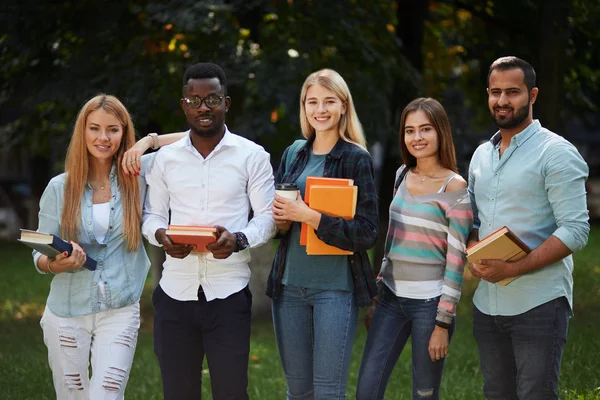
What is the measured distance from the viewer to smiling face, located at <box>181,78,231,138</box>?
14.1 ft

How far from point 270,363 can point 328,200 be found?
420 centimetres

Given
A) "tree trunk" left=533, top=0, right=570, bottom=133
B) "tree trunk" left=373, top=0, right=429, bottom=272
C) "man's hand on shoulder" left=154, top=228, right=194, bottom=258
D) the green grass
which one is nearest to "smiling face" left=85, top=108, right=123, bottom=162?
"man's hand on shoulder" left=154, top=228, right=194, bottom=258

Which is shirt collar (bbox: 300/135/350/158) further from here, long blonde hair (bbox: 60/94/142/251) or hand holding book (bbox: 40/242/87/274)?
hand holding book (bbox: 40/242/87/274)

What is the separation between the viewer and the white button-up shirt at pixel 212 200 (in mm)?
4285

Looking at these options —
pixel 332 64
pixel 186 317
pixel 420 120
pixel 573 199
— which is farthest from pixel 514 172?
pixel 332 64

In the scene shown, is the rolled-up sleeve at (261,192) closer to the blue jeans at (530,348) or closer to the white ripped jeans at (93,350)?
the white ripped jeans at (93,350)

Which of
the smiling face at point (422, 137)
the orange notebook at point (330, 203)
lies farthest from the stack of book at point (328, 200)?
the smiling face at point (422, 137)

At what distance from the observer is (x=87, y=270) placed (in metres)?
4.54

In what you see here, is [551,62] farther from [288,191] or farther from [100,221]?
[100,221]

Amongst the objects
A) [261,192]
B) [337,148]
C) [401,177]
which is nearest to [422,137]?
[401,177]

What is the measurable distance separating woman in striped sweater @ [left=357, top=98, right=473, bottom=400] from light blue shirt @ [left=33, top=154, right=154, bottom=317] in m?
1.32

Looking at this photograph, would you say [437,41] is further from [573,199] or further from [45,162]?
[45,162]

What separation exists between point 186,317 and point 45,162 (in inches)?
810

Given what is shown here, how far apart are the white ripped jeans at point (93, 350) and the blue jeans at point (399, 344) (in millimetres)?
1224
